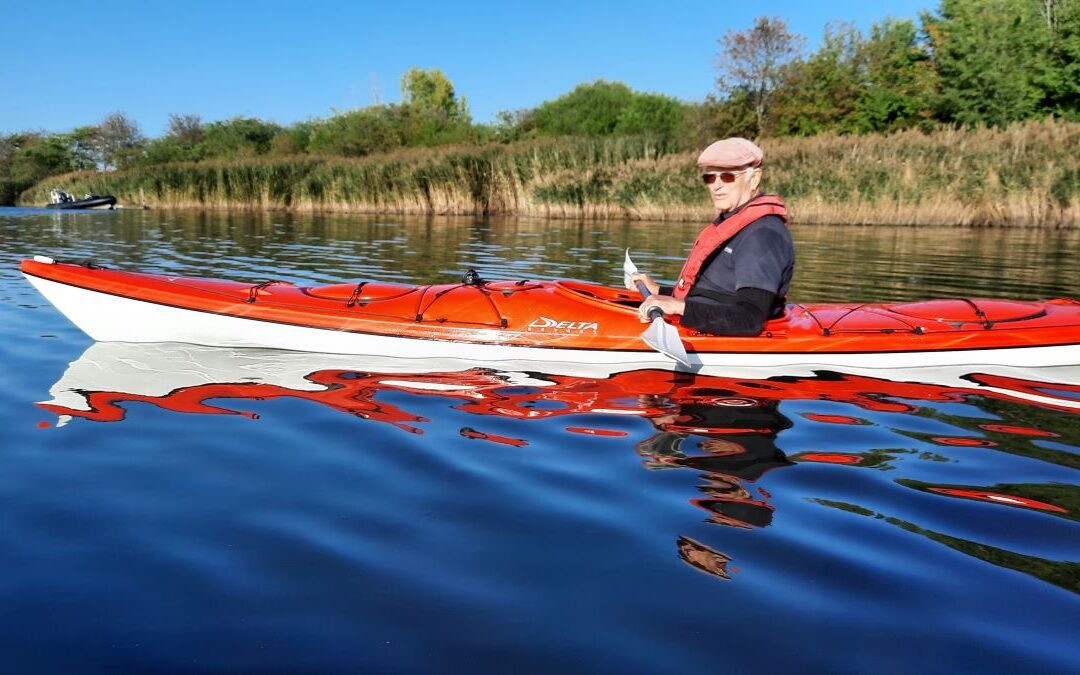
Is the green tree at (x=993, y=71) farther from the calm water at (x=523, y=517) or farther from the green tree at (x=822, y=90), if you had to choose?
the calm water at (x=523, y=517)

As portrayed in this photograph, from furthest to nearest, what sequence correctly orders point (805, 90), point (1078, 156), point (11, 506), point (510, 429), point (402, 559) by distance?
1. point (805, 90)
2. point (1078, 156)
3. point (510, 429)
4. point (11, 506)
5. point (402, 559)

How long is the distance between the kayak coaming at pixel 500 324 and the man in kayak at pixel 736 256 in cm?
20

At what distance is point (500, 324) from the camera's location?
4547mm

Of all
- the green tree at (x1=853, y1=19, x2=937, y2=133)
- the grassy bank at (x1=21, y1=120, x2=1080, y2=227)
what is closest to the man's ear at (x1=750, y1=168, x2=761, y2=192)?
the grassy bank at (x1=21, y1=120, x2=1080, y2=227)

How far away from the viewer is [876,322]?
14.9ft

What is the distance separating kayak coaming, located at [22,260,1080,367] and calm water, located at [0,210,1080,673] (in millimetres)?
142

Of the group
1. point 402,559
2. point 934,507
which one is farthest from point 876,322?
point 402,559

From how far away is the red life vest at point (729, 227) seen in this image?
3.94m

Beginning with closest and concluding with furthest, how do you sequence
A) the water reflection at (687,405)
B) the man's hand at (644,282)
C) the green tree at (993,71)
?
the water reflection at (687,405) → the man's hand at (644,282) → the green tree at (993,71)

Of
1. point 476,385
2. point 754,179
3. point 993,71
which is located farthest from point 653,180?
point 476,385

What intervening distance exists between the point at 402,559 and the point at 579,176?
1672 cm

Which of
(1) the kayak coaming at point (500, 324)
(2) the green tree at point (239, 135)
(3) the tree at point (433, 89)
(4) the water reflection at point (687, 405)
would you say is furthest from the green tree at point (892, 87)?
(3) the tree at point (433, 89)

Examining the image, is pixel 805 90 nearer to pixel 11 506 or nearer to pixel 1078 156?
pixel 1078 156

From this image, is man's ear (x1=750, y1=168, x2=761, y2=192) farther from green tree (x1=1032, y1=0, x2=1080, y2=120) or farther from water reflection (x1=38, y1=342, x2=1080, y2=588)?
green tree (x1=1032, y1=0, x2=1080, y2=120)
